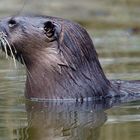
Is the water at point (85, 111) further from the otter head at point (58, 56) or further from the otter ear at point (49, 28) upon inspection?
the otter ear at point (49, 28)

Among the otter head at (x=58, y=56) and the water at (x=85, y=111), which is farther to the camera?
the otter head at (x=58, y=56)

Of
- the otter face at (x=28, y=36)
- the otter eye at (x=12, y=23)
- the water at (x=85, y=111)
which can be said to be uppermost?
the otter eye at (x=12, y=23)

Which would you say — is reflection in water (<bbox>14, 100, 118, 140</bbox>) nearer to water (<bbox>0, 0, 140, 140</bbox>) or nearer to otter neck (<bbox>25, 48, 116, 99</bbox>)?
water (<bbox>0, 0, 140, 140</bbox>)

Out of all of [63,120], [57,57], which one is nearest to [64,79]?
[57,57]

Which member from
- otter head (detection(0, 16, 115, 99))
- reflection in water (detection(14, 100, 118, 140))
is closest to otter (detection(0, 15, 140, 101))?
otter head (detection(0, 16, 115, 99))

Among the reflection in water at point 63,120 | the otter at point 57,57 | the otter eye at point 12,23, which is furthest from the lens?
the otter eye at point 12,23

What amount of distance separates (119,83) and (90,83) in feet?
1.46

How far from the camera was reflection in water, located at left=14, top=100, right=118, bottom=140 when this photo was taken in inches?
216

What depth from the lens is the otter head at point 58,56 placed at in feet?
22.8

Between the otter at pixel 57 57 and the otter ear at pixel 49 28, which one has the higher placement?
the otter ear at pixel 49 28

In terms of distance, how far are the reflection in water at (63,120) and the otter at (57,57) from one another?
128 millimetres

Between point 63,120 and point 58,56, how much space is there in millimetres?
937

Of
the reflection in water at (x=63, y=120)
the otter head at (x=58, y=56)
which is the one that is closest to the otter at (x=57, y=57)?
the otter head at (x=58, y=56)

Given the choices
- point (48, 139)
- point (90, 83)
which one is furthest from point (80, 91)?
point (48, 139)
